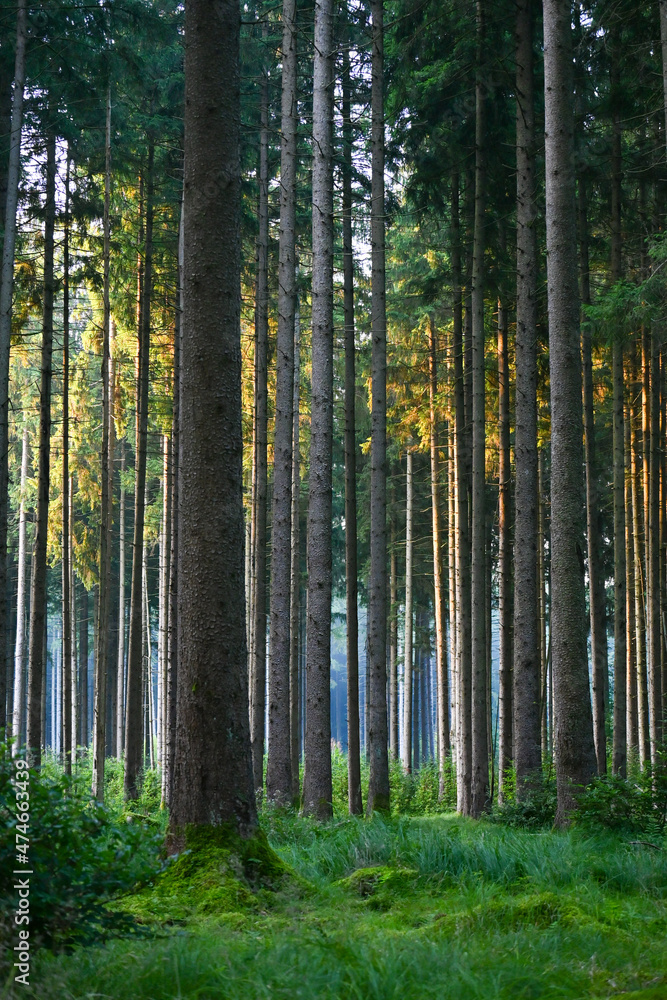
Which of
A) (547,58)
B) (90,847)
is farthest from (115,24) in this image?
(90,847)

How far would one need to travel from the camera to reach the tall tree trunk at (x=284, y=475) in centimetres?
1273

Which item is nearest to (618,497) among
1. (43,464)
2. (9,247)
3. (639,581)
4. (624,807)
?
(639,581)

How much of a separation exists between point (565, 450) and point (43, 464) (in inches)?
378

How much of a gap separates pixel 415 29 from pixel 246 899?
13.2 meters

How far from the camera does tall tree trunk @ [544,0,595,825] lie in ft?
28.1

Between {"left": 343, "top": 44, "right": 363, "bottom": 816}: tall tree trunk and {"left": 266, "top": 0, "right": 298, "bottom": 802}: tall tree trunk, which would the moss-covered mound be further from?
{"left": 343, "top": 44, "right": 363, "bottom": 816}: tall tree trunk

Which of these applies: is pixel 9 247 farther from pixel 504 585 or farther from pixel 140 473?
pixel 504 585

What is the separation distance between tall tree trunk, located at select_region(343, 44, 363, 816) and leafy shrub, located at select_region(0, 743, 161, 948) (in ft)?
Answer: 38.8

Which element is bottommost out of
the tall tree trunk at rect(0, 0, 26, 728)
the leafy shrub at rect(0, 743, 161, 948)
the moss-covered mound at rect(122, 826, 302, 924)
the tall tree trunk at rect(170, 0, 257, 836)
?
the moss-covered mound at rect(122, 826, 302, 924)

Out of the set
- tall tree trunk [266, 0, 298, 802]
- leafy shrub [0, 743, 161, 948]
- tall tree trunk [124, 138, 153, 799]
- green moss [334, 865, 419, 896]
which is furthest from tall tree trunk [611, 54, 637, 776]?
leafy shrub [0, 743, 161, 948]

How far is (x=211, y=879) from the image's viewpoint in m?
5.32

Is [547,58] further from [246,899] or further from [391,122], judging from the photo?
[246,899]

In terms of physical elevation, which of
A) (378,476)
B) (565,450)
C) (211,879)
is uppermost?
(378,476)

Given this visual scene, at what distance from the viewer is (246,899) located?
205 inches
